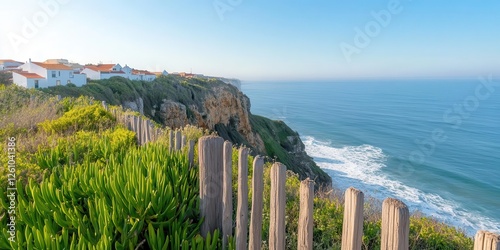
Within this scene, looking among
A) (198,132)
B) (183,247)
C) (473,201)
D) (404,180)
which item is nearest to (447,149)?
(404,180)

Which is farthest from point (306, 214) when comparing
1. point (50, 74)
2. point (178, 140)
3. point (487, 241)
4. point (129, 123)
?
point (50, 74)

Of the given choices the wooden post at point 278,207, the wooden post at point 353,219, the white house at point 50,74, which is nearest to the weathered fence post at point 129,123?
the wooden post at point 278,207

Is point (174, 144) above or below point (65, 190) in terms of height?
above

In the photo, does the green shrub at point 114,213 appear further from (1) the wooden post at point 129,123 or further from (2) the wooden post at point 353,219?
(1) the wooden post at point 129,123

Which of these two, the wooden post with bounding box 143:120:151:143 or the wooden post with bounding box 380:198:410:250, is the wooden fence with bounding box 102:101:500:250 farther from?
the wooden post with bounding box 143:120:151:143

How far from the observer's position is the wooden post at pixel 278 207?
2096 millimetres

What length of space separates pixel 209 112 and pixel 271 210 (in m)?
30.5

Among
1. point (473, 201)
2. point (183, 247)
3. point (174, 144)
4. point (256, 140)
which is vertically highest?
point (174, 144)

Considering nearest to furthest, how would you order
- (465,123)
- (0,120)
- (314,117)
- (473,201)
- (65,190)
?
(65,190) → (0,120) → (473,201) → (465,123) → (314,117)

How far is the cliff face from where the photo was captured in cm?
2381

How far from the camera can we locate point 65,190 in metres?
2.88

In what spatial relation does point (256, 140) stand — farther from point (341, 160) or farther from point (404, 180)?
point (404, 180)

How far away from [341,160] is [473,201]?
49.7 feet

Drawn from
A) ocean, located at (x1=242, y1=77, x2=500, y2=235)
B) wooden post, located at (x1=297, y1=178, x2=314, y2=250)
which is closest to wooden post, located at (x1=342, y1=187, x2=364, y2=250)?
wooden post, located at (x1=297, y1=178, x2=314, y2=250)
